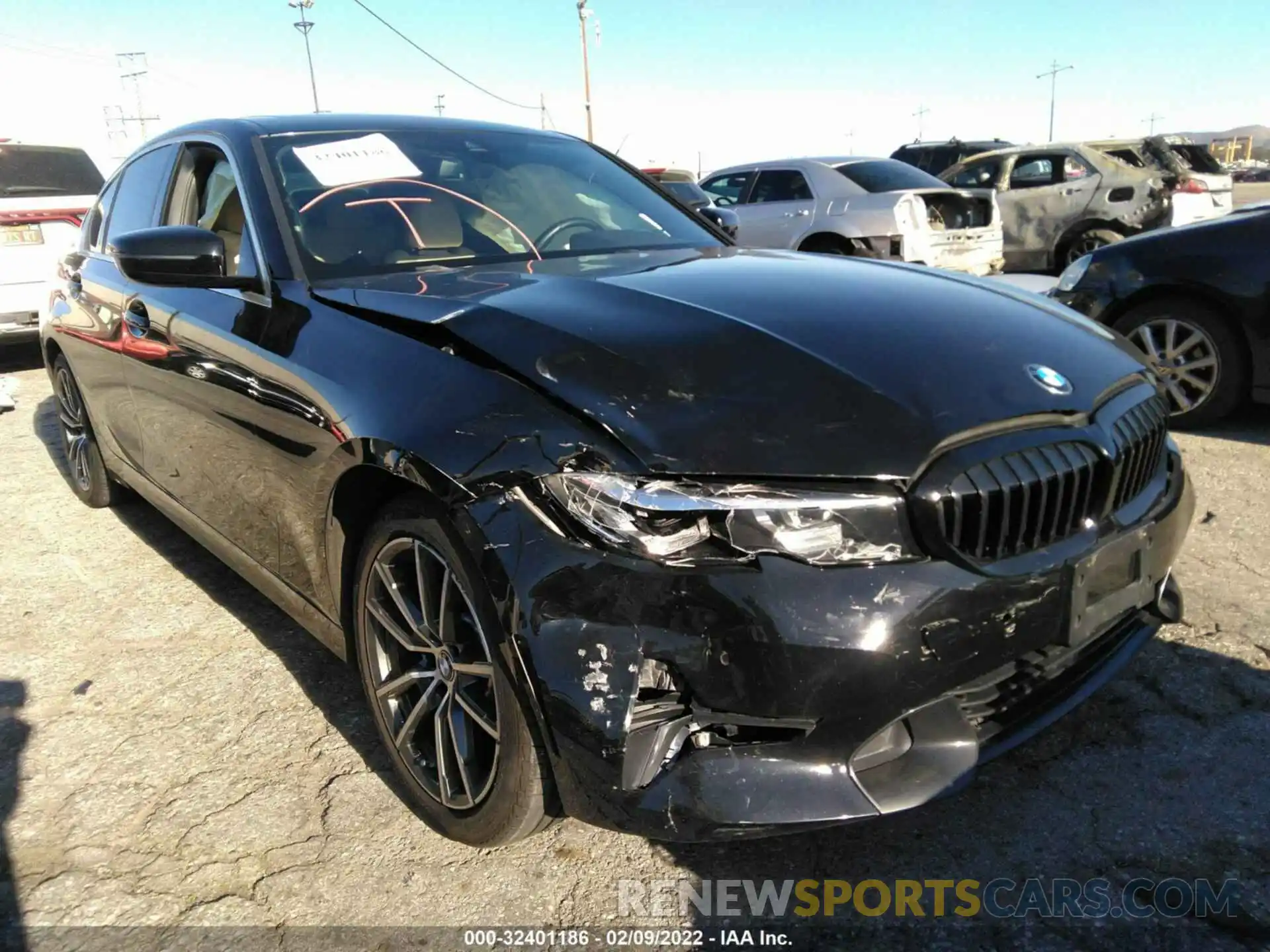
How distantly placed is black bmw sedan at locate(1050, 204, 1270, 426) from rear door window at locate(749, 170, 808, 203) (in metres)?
4.84

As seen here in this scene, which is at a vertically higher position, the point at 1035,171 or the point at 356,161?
the point at 356,161

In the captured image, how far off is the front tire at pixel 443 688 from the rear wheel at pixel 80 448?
2812 mm

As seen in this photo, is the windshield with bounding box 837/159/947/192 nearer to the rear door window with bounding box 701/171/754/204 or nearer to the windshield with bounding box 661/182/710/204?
the rear door window with bounding box 701/171/754/204

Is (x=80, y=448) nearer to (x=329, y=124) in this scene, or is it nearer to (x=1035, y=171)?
(x=329, y=124)

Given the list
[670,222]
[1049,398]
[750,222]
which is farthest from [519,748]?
[750,222]

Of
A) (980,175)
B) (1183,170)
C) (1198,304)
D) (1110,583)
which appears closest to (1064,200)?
(980,175)

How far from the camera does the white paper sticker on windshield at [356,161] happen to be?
283 centimetres

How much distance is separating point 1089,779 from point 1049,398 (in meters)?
0.97

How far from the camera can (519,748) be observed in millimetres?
1841

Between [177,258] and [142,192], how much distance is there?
1.54 m

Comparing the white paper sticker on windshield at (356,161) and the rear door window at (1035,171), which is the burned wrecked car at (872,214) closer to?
the rear door window at (1035,171)

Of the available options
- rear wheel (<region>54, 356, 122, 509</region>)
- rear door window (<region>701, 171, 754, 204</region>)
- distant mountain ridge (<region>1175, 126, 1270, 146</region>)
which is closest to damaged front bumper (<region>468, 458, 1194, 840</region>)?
rear wheel (<region>54, 356, 122, 509</region>)

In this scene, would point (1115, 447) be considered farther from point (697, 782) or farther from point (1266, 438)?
point (1266, 438)

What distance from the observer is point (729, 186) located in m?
10.9
